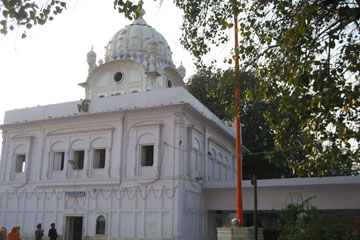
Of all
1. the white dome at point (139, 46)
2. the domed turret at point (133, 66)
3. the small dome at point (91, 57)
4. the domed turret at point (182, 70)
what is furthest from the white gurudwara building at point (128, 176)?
the domed turret at point (182, 70)

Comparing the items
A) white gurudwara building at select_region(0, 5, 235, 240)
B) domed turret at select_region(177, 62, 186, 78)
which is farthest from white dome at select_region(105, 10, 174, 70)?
white gurudwara building at select_region(0, 5, 235, 240)

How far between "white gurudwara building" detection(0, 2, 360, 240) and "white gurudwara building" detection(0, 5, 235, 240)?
1.8 inches

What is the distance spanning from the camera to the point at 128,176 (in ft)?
58.3

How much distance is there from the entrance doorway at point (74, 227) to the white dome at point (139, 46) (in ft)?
32.9

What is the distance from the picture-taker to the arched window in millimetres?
17672

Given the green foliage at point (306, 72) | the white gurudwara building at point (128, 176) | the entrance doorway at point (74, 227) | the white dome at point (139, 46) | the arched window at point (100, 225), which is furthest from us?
the white dome at point (139, 46)

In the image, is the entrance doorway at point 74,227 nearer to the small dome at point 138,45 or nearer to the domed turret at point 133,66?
the domed turret at point 133,66

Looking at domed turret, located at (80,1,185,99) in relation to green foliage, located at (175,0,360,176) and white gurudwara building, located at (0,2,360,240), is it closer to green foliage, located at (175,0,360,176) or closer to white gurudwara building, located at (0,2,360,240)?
white gurudwara building, located at (0,2,360,240)

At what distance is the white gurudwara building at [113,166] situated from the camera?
17078mm

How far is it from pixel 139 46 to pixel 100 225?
40.3 feet

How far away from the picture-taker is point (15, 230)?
395 inches

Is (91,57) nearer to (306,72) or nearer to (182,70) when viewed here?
(182,70)

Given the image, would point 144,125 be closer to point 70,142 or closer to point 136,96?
point 136,96

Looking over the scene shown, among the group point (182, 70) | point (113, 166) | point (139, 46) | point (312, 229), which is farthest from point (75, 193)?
point (182, 70)
